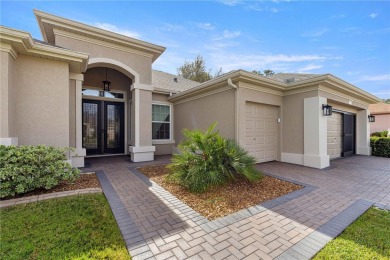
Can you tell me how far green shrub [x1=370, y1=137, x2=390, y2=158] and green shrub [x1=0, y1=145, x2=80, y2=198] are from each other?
15520mm

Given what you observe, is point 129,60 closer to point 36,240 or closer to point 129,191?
point 129,191

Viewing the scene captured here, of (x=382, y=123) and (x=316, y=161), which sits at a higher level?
(x=382, y=123)

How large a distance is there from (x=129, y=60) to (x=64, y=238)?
7154 mm

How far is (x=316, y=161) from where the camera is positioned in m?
7.04

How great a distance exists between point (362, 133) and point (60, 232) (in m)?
15.0

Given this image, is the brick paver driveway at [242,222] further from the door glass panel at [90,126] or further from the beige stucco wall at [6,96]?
the door glass panel at [90,126]

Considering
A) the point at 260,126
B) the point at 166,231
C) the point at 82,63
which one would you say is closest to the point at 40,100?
the point at 82,63

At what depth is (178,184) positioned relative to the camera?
4.90 meters

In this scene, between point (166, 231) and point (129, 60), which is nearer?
point (166, 231)

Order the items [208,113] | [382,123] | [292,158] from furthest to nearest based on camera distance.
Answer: [382,123]
[208,113]
[292,158]

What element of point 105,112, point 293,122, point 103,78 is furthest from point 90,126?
point 293,122

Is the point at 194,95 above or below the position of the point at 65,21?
below

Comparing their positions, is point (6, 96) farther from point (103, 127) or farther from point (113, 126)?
point (113, 126)

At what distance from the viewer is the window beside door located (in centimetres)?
1016
